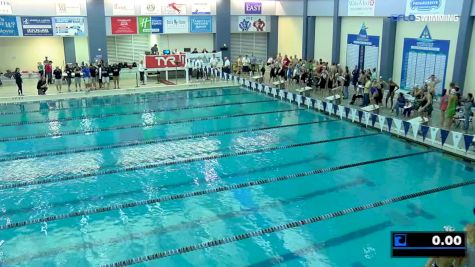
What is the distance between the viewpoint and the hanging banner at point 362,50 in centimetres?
1688

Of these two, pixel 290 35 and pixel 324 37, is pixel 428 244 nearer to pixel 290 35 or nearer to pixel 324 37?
pixel 324 37

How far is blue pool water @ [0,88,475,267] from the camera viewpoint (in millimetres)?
6047

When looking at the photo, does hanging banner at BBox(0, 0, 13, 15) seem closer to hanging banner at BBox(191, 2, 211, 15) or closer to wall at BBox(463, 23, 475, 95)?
hanging banner at BBox(191, 2, 211, 15)

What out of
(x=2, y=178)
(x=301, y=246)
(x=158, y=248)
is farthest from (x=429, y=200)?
(x=2, y=178)

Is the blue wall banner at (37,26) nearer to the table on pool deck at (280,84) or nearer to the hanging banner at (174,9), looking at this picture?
the hanging banner at (174,9)

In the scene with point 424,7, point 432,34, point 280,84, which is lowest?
point 280,84

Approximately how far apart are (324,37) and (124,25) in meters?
9.10

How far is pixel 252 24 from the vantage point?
22.9 meters

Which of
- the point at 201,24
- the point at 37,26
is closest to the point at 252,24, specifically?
the point at 201,24

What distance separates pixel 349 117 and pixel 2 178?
8.83m

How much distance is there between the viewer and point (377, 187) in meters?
8.07

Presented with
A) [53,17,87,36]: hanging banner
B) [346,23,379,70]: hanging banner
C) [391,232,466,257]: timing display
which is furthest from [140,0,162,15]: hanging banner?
[391,232,466,257]: timing display

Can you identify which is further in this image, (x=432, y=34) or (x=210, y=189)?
(x=432, y=34)

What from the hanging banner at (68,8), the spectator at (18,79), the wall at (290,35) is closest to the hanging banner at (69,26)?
the hanging banner at (68,8)
